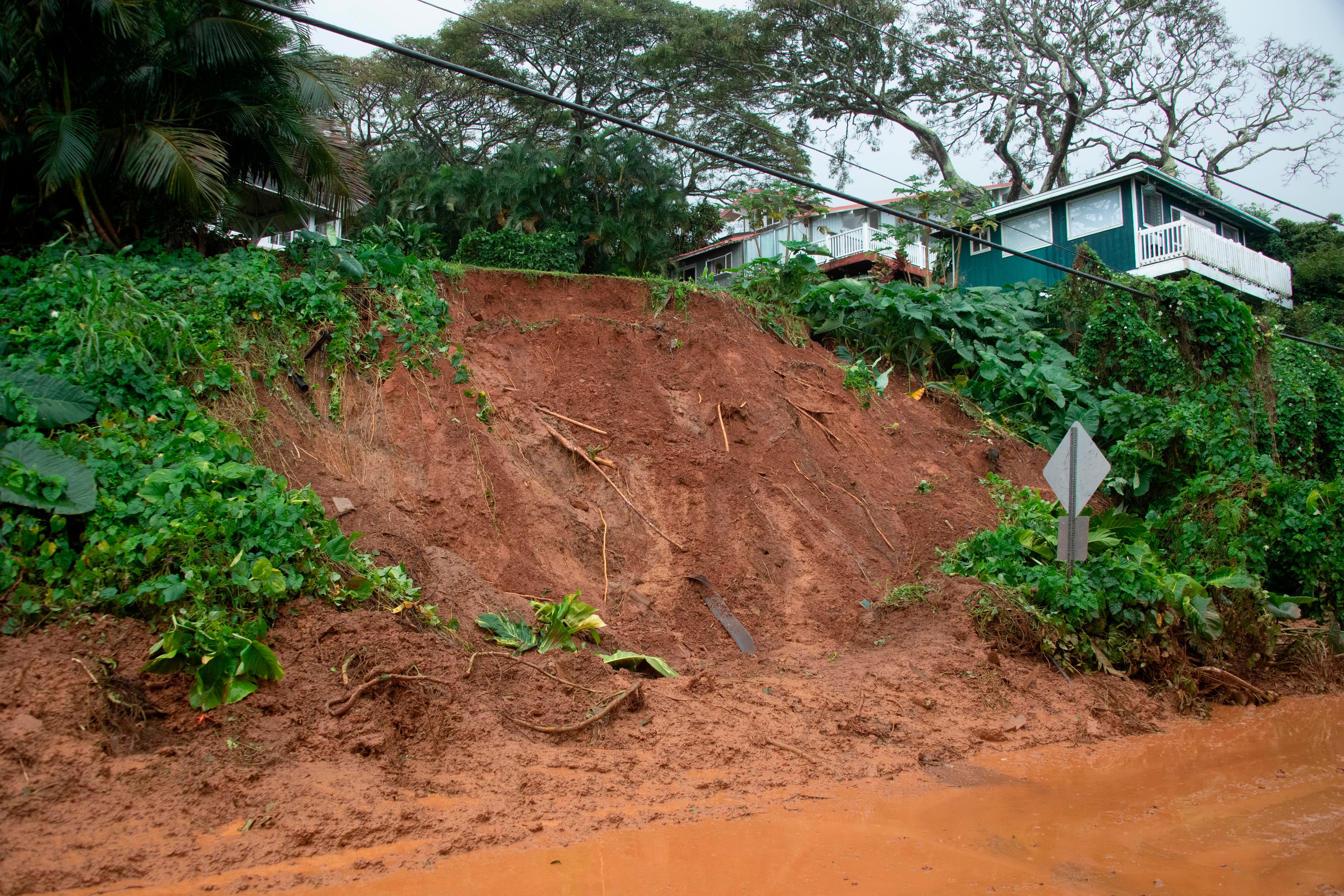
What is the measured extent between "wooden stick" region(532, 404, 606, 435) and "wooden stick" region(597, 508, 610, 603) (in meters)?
1.16

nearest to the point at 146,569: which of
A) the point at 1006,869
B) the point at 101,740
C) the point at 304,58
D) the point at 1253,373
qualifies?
the point at 101,740

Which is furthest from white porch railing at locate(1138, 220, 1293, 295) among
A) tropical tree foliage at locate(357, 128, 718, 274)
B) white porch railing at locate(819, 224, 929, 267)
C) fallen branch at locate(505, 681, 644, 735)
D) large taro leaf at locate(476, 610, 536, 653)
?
fallen branch at locate(505, 681, 644, 735)

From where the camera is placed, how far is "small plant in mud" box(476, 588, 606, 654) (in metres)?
7.38

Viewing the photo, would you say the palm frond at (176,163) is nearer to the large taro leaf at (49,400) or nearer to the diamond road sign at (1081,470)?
the large taro leaf at (49,400)

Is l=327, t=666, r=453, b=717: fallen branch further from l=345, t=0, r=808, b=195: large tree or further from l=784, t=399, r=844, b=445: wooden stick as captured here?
l=345, t=0, r=808, b=195: large tree

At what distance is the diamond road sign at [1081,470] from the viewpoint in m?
8.44

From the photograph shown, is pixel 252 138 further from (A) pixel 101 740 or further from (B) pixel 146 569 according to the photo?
(A) pixel 101 740

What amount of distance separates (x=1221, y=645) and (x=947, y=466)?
4471mm

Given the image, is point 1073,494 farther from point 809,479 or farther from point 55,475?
point 55,475

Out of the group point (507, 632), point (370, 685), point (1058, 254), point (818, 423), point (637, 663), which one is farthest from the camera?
point (1058, 254)

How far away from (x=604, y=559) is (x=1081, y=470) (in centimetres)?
469

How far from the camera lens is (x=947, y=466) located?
13070 mm

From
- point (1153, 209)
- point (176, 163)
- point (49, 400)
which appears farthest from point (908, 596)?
point (1153, 209)

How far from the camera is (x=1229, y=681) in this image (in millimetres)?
8922
